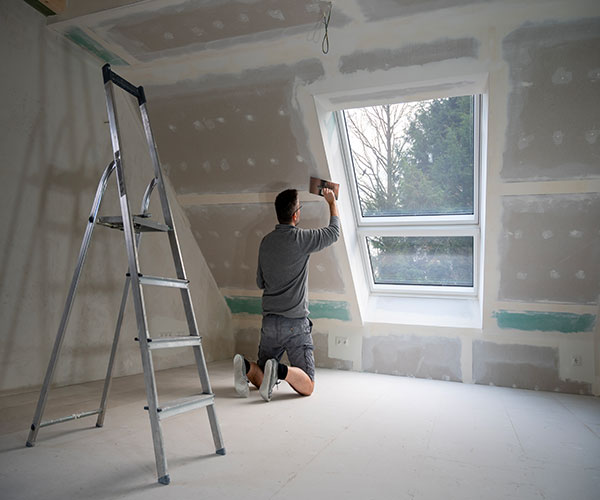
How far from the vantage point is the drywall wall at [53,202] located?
100.0 inches

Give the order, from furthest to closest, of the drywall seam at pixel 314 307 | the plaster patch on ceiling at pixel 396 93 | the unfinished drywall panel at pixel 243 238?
the drywall seam at pixel 314 307
the unfinished drywall panel at pixel 243 238
the plaster patch on ceiling at pixel 396 93

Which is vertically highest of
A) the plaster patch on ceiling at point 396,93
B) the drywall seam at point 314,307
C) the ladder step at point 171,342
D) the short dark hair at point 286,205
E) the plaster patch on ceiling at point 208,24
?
the plaster patch on ceiling at point 208,24

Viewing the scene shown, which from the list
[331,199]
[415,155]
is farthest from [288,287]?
[415,155]

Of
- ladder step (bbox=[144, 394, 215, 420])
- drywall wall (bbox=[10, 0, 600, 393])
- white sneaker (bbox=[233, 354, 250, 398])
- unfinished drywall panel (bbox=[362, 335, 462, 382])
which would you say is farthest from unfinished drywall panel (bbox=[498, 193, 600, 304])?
ladder step (bbox=[144, 394, 215, 420])

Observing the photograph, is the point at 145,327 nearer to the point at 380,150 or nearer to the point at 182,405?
the point at 182,405

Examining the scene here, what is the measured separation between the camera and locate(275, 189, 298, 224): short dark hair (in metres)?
3.02

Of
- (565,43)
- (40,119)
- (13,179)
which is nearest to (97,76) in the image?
(40,119)

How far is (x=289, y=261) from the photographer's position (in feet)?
9.89

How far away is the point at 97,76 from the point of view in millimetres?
3066

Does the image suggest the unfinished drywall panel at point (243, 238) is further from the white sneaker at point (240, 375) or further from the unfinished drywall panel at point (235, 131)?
the white sneaker at point (240, 375)

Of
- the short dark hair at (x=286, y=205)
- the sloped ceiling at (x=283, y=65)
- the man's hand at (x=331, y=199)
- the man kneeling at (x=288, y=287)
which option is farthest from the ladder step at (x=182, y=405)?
the sloped ceiling at (x=283, y=65)

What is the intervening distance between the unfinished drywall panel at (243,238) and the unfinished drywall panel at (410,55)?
1043mm

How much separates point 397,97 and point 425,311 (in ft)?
6.08

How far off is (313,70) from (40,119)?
158cm
